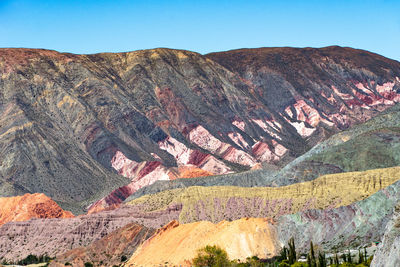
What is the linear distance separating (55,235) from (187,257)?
32.8 meters

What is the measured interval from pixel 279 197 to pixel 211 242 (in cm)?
2147

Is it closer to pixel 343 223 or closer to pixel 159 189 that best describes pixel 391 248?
pixel 343 223

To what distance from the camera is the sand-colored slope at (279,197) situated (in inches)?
4198

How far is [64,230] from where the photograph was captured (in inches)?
4688

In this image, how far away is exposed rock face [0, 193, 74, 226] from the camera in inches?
5522

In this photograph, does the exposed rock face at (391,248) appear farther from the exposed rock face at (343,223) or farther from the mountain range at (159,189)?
the mountain range at (159,189)

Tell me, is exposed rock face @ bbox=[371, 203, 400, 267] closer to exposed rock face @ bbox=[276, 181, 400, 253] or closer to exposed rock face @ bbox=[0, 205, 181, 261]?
exposed rock face @ bbox=[276, 181, 400, 253]

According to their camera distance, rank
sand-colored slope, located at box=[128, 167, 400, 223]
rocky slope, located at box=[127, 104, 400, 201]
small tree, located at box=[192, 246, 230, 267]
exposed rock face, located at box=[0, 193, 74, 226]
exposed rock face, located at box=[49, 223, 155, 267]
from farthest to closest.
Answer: exposed rock face, located at box=[0, 193, 74, 226] < rocky slope, located at box=[127, 104, 400, 201] < sand-colored slope, located at box=[128, 167, 400, 223] < exposed rock face, located at box=[49, 223, 155, 267] < small tree, located at box=[192, 246, 230, 267]

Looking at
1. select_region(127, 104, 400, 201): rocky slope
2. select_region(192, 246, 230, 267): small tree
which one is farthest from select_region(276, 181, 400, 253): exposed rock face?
select_region(127, 104, 400, 201): rocky slope

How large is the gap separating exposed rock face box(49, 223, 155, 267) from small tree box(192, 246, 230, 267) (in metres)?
18.6

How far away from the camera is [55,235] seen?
118 metres

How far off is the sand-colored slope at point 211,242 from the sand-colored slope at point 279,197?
901 centimetres

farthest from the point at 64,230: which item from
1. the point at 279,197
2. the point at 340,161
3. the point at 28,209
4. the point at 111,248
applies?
the point at 340,161

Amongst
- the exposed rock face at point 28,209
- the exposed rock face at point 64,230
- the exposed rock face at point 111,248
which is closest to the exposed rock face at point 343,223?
the exposed rock face at point 111,248
